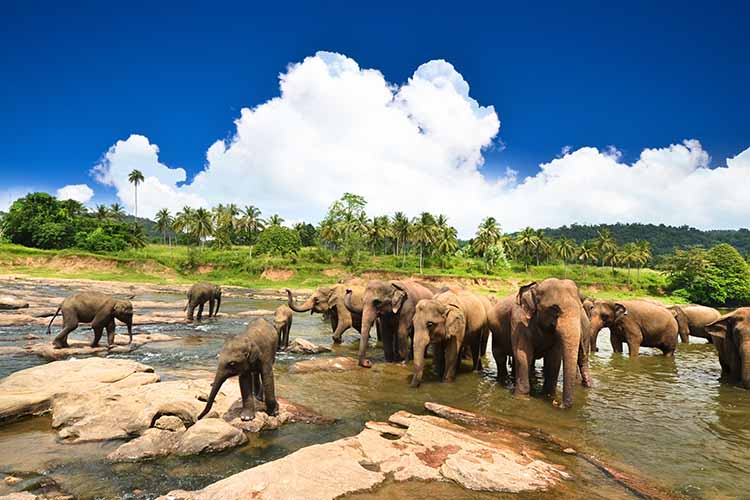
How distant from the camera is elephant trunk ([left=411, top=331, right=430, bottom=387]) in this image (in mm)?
11945

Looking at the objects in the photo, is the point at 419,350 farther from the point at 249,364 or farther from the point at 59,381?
the point at 59,381

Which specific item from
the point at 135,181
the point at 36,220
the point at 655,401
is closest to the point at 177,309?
the point at 655,401

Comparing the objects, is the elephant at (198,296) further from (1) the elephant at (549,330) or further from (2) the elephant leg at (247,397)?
(1) the elephant at (549,330)

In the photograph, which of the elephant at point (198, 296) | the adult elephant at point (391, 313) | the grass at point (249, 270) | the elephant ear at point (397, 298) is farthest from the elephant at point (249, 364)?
the grass at point (249, 270)

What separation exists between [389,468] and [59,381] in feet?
28.2

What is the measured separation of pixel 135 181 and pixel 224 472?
12307 cm

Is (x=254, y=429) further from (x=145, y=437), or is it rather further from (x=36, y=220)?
(x=36, y=220)

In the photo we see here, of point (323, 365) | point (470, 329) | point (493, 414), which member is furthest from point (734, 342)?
point (323, 365)

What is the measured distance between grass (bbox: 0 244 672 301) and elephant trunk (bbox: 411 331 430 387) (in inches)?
2391

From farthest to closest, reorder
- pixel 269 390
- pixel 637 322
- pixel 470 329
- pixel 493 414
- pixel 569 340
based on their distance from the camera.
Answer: pixel 637 322
pixel 470 329
pixel 493 414
pixel 569 340
pixel 269 390

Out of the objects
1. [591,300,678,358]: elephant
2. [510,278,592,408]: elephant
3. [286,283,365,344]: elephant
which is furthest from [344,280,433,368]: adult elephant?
[591,300,678,358]: elephant

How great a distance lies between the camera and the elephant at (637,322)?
61.8 ft

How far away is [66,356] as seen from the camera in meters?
14.9

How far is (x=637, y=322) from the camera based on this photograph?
19000 mm
